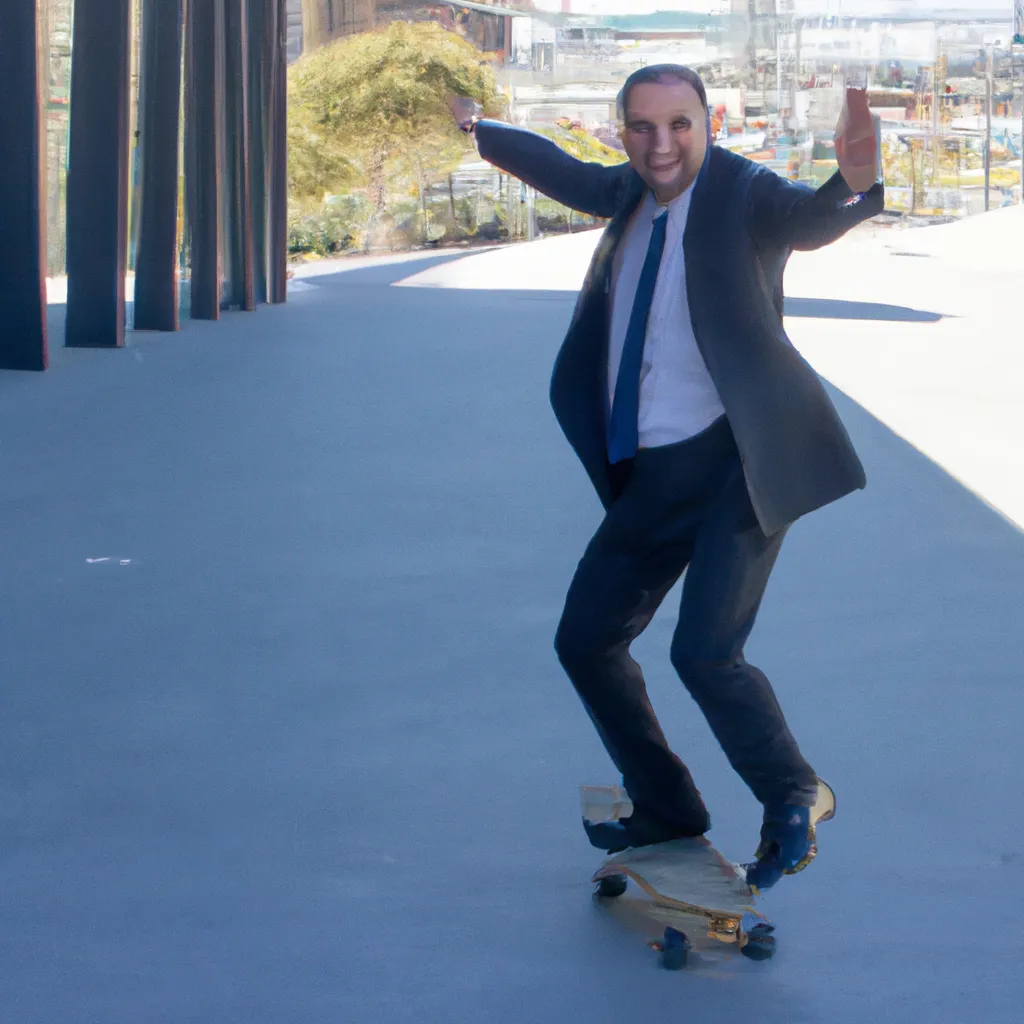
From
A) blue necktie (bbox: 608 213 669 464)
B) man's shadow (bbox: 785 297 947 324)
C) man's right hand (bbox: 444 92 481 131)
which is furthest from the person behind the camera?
man's shadow (bbox: 785 297 947 324)

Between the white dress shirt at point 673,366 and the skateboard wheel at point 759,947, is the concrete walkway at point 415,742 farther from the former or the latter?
the white dress shirt at point 673,366

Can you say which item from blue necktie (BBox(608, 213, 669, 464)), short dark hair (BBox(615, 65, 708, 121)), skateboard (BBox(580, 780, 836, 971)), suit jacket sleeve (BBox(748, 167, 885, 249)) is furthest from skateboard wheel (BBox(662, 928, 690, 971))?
short dark hair (BBox(615, 65, 708, 121))

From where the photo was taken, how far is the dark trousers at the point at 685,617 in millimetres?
3246

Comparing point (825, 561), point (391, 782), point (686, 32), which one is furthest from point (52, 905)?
point (686, 32)

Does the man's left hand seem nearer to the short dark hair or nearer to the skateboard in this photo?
the short dark hair

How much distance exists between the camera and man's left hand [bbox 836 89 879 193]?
3061 mm

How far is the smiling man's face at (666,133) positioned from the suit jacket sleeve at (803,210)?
134 millimetres

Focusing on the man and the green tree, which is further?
the green tree

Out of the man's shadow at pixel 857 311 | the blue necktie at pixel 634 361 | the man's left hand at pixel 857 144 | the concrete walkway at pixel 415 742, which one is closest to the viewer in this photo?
the man's left hand at pixel 857 144

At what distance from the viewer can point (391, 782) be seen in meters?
4.29

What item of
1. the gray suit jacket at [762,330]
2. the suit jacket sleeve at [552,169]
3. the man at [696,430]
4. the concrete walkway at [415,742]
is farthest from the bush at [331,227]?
the gray suit jacket at [762,330]

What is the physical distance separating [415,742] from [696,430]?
1.60 metres

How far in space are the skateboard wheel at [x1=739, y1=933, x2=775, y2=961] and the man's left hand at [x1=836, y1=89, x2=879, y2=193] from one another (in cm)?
139

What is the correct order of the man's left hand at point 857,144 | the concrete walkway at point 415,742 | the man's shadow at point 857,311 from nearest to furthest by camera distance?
the man's left hand at point 857,144, the concrete walkway at point 415,742, the man's shadow at point 857,311
